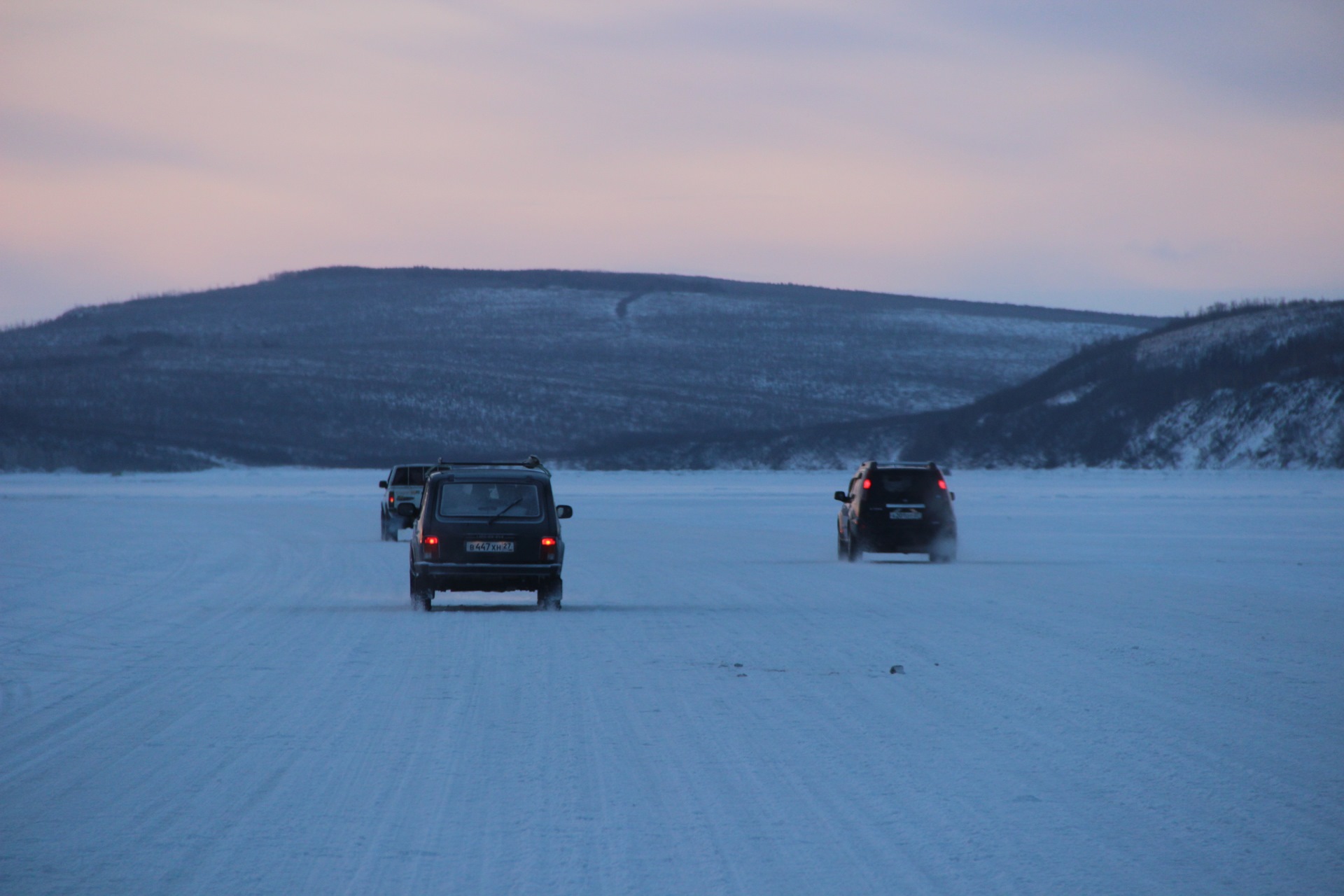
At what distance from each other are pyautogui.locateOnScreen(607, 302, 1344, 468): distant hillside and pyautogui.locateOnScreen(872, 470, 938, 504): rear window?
228 ft

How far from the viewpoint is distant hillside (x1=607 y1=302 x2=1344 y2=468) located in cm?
9875

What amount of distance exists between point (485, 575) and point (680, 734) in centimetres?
875

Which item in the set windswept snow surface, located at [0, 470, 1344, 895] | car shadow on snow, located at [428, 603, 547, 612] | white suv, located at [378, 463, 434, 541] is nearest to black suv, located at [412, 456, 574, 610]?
car shadow on snow, located at [428, 603, 547, 612]

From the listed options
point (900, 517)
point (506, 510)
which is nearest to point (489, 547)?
point (506, 510)

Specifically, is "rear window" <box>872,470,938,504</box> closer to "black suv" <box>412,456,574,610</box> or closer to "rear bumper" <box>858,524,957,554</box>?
"rear bumper" <box>858,524,957,554</box>

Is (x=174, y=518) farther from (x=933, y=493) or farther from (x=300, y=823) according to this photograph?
(x=300, y=823)

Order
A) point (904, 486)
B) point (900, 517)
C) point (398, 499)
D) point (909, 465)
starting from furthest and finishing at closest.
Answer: point (398, 499)
point (909, 465)
point (904, 486)
point (900, 517)

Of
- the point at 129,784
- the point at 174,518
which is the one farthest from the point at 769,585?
the point at 174,518

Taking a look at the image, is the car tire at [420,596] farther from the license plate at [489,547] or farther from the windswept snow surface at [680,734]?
the license plate at [489,547]

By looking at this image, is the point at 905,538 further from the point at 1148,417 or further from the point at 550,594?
the point at 1148,417

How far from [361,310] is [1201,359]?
298 ft

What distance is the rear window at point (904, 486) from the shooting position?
2783 centimetres

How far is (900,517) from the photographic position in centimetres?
2772

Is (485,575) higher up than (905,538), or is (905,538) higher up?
(485,575)
